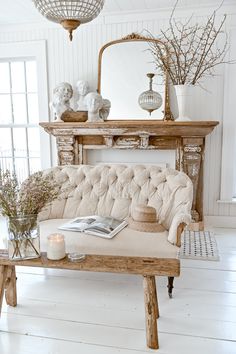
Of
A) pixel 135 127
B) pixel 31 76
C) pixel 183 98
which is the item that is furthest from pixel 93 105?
pixel 31 76

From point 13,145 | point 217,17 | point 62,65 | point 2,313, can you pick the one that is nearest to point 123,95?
point 62,65

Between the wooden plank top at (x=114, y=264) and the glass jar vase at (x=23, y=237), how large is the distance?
40 millimetres

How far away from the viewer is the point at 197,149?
12.5 feet

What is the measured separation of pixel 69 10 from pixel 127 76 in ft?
7.44

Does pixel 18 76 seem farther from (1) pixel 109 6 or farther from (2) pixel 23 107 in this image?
(1) pixel 109 6

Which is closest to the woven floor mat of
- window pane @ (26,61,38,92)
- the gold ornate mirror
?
the gold ornate mirror

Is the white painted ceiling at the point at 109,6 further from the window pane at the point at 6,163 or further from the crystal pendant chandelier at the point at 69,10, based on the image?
the crystal pendant chandelier at the point at 69,10

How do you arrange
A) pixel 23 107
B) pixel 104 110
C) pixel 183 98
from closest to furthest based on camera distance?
pixel 183 98
pixel 104 110
pixel 23 107

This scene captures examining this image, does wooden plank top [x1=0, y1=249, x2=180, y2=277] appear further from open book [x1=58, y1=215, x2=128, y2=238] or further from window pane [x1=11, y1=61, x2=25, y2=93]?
window pane [x1=11, y1=61, x2=25, y2=93]

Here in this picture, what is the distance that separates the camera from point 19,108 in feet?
15.1

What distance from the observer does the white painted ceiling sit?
3.68 m

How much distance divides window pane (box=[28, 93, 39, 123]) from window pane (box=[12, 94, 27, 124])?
72 mm

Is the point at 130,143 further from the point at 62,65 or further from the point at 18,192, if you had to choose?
the point at 18,192

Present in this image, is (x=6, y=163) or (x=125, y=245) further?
(x=6, y=163)
